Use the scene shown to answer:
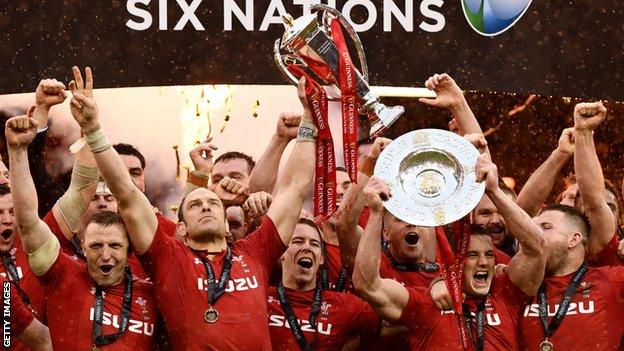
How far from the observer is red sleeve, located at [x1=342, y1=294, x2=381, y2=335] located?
20.6ft

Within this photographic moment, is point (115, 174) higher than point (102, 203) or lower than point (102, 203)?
lower

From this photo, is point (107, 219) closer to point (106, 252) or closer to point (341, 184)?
point (106, 252)

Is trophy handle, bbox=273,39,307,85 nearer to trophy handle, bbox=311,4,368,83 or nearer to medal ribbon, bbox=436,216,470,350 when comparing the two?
trophy handle, bbox=311,4,368,83

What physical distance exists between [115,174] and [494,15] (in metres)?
2.28

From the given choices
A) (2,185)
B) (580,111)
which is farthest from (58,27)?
(580,111)

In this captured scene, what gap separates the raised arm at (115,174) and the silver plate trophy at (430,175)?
36.6 inches

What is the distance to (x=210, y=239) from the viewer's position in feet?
19.9

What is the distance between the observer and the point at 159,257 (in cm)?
591

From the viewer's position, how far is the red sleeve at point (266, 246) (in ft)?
20.1

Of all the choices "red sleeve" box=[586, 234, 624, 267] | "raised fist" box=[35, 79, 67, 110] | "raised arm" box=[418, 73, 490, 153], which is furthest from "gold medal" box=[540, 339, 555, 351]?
"raised fist" box=[35, 79, 67, 110]

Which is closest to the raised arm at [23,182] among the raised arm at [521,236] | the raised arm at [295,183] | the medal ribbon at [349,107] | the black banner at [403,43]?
the raised arm at [295,183]

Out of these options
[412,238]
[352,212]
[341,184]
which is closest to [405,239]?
[412,238]

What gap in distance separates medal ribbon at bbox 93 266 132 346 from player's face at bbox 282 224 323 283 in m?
0.71

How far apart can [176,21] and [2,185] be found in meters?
1.29
